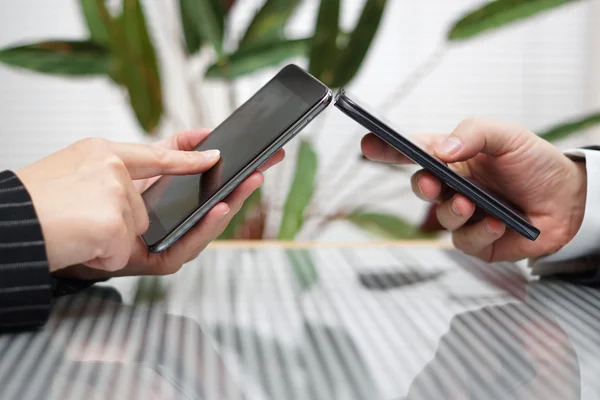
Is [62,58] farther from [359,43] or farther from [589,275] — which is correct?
[589,275]

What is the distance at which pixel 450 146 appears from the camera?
588 mm

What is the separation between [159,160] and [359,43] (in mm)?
848

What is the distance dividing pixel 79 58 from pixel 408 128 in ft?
4.44

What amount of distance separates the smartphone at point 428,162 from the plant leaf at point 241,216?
0.69 m

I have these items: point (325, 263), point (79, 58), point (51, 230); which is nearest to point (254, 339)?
point (51, 230)

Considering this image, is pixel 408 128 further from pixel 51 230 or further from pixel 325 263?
pixel 51 230

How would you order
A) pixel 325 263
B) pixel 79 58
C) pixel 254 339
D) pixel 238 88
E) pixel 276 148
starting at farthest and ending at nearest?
pixel 238 88, pixel 79 58, pixel 325 263, pixel 276 148, pixel 254 339

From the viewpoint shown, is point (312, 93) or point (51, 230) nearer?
point (51, 230)

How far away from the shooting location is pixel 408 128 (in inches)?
90.5

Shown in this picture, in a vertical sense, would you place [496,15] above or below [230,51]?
above

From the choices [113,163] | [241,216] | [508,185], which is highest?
[113,163]

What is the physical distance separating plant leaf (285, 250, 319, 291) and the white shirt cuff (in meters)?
0.22

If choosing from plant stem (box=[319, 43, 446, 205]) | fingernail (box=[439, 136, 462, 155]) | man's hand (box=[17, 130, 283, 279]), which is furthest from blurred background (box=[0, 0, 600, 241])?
man's hand (box=[17, 130, 283, 279])

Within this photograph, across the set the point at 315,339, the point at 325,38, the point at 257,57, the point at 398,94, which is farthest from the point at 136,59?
the point at 398,94
